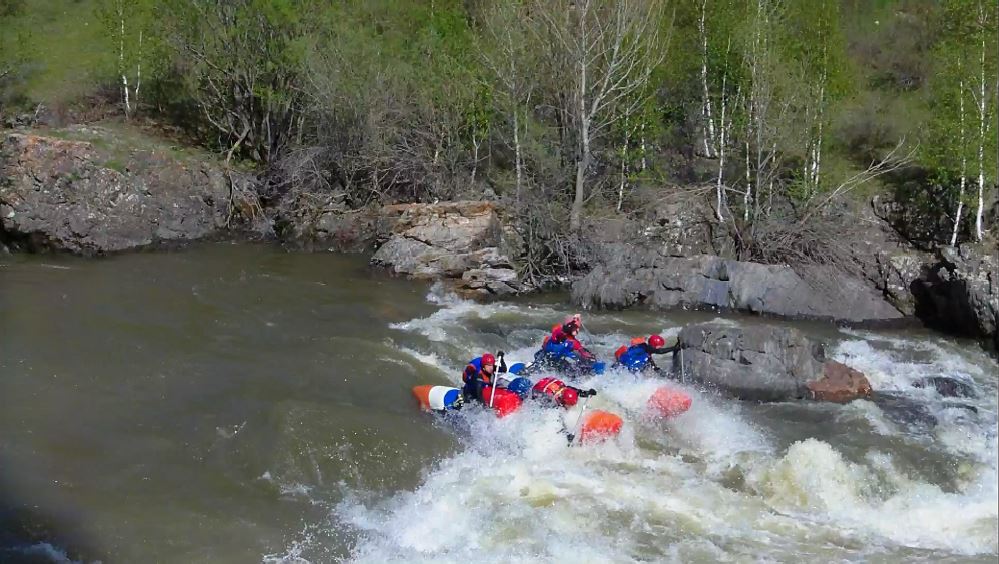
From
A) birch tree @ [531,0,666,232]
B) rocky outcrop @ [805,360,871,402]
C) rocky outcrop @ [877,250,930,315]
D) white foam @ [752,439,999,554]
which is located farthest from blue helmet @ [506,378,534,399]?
rocky outcrop @ [877,250,930,315]

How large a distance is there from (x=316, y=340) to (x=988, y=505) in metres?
9.43

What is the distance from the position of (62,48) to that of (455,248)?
1977 centimetres

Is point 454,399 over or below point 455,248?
below

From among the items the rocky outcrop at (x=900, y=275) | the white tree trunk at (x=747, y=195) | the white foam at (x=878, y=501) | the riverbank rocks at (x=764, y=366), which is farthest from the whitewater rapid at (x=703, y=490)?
the white tree trunk at (x=747, y=195)

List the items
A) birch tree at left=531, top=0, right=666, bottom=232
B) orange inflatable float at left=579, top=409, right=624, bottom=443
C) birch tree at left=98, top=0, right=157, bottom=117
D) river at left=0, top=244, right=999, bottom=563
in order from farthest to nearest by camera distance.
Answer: birch tree at left=98, top=0, right=157, bottom=117
birch tree at left=531, top=0, right=666, bottom=232
orange inflatable float at left=579, top=409, right=624, bottom=443
river at left=0, top=244, right=999, bottom=563

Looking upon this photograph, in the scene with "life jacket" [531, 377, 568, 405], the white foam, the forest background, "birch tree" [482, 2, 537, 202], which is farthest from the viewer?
"birch tree" [482, 2, 537, 202]

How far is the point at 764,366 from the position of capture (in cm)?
1159

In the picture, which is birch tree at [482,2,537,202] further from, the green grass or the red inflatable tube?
the green grass

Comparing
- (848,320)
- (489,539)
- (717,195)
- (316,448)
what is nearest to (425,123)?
(717,195)

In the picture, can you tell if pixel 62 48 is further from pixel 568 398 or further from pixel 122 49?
pixel 568 398

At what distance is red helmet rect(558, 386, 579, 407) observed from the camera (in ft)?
33.7

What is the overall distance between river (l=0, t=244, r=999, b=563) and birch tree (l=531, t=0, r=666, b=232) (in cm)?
683

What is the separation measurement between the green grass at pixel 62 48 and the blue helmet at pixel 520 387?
20.3m

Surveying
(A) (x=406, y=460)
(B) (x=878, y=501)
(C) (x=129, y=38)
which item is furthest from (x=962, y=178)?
(C) (x=129, y=38)
